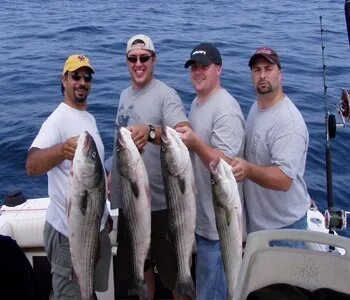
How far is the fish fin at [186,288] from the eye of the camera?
405cm

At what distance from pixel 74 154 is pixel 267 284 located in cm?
162

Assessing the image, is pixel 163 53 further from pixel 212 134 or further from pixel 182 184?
pixel 182 184

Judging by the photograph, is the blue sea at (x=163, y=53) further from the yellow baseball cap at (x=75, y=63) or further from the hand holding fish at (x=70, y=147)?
the hand holding fish at (x=70, y=147)

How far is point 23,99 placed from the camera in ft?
37.6

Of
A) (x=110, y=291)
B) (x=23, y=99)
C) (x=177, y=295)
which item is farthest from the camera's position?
(x=23, y=99)

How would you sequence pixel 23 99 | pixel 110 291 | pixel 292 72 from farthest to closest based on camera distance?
1. pixel 292 72
2. pixel 23 99
3. pixel 110 291

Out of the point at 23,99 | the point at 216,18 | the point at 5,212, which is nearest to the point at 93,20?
the point at 216,18

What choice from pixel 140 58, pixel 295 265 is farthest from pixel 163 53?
pixel 295 265

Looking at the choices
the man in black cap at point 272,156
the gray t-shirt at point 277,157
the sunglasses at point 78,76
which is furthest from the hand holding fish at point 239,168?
the sunglasses at point 78,76

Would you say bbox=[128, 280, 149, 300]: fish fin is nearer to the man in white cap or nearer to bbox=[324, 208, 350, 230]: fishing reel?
the man in white cap

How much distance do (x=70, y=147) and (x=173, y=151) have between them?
2.26 ft

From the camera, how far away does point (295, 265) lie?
2510 millimetres

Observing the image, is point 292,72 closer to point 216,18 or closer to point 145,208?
point 216,18

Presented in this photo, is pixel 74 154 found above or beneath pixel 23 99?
above
